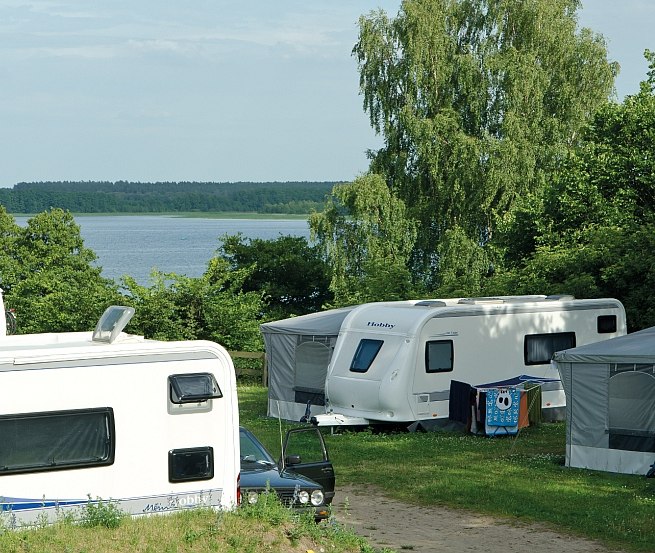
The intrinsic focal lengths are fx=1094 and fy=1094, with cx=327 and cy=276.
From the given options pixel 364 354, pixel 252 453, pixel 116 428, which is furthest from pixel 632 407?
pixel 116 428

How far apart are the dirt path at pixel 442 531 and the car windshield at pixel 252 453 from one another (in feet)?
3.17

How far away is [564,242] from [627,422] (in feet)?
46.0

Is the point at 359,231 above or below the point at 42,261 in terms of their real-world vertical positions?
above

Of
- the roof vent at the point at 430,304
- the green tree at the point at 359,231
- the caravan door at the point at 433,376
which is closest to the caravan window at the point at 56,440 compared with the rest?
the caravan door at the point at 433,376

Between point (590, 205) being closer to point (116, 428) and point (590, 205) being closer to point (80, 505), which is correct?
point (116, 428)

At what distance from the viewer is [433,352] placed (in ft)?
65.2

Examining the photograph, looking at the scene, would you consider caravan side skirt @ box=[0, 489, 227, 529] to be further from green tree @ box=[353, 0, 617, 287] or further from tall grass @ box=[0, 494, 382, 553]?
green tree @ box=[353, 0, 617, 287]

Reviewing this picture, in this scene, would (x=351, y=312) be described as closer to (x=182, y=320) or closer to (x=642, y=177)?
(x=182, y=320)

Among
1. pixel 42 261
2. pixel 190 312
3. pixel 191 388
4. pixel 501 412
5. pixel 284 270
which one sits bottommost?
pixel 501 412

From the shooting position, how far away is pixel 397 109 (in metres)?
39.0

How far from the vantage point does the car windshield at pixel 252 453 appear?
11109 mm

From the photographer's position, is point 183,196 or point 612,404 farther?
point 183,196

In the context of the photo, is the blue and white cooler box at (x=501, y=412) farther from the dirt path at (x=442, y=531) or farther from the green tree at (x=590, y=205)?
Result: the green tree at (x=590, y=205)

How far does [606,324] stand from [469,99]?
1763 centimetres
